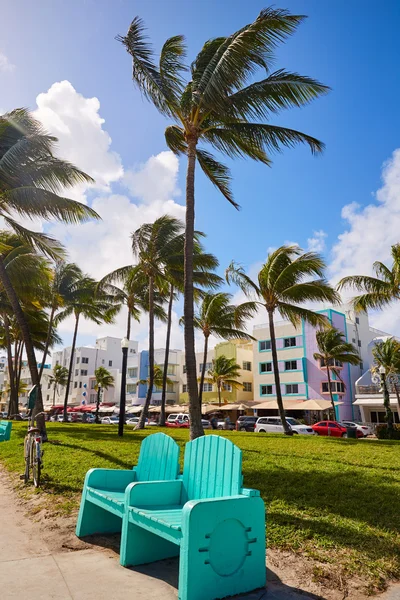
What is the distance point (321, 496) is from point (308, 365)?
38940mm

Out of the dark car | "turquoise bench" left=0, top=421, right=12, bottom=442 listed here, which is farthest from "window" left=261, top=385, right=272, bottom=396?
"turquoise bench" left=0, top=421, right=12, bottom=442

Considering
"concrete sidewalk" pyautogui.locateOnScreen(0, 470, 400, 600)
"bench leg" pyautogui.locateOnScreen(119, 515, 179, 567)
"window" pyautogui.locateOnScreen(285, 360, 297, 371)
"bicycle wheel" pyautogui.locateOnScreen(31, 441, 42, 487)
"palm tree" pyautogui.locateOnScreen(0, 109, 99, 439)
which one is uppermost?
"palm tree" pyautogui.locateOnScreen(0, 109, 99, 439)

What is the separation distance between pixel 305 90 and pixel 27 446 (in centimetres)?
1073

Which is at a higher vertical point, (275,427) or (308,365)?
(308,365)

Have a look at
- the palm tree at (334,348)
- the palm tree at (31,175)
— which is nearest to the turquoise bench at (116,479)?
the palm tree at (31,175)

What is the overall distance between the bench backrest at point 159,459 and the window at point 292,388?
4123cm

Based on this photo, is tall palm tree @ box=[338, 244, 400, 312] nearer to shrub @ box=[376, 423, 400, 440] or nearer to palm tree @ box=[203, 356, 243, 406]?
shrub @ box=[376, 423, 400, 440]

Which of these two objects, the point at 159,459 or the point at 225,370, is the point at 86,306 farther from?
the point at 159,459

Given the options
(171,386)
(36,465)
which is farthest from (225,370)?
(36,465)

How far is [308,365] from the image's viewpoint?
4394 centimetres

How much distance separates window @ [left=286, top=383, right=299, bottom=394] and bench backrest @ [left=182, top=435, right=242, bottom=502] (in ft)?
137

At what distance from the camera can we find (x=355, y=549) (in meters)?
4.30

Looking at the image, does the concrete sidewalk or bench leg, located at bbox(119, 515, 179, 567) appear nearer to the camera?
the concrete sidewalk

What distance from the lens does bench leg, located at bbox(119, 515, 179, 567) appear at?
3969 mm
